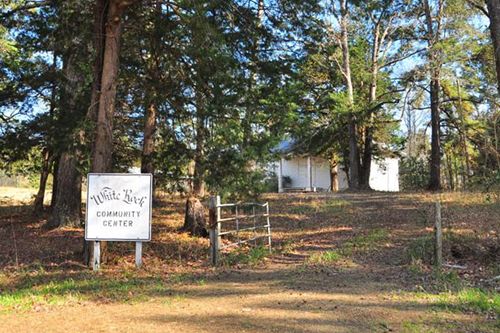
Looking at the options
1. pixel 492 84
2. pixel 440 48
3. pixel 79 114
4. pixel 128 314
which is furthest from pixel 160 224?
pixel 492 84

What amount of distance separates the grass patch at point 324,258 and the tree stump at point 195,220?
4.77 metres

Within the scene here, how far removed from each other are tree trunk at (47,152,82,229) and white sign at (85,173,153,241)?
645cm

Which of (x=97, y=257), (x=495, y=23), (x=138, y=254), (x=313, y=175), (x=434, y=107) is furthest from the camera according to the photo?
(x=313, y=175)

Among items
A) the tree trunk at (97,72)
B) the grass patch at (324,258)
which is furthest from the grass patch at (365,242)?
the tree trunk at (97,72)

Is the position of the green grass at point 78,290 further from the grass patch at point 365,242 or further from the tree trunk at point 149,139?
the grass patch at point 365,242

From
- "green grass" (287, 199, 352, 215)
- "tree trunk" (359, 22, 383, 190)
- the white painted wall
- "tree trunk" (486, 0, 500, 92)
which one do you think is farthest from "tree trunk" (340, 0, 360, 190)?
"tree trunk" (486, 0, 500, 92)

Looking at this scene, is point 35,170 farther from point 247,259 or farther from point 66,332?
point 66,332

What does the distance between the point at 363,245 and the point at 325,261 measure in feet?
8.51

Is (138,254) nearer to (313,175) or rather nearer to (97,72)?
(97,72)

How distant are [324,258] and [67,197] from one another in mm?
9031

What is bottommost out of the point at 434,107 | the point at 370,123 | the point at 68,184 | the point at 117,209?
the point at 117,209

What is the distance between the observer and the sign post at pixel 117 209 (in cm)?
Result: 1001

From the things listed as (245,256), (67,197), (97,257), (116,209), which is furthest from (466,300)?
(67,197)

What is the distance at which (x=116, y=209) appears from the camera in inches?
397
